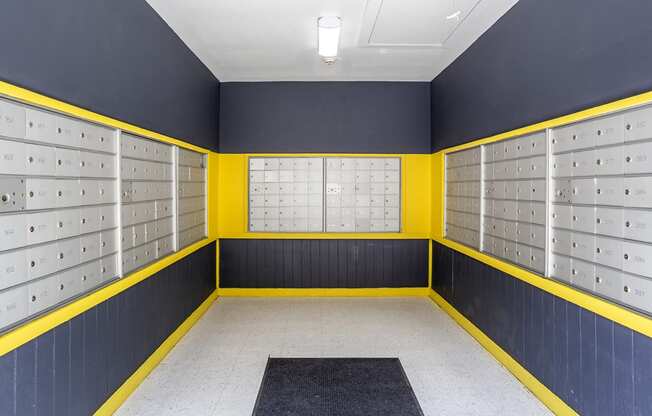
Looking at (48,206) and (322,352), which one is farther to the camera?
(322,352)

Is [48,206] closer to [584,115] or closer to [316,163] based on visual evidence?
[584,115]

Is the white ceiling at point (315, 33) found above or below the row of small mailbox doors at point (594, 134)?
above

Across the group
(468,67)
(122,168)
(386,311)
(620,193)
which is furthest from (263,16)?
(386,311)

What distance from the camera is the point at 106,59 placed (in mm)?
2270

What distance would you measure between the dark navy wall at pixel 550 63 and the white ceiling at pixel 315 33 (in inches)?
9.6

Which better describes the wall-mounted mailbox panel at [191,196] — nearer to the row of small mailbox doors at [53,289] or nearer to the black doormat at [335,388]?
the row of small mailbox doors at [53,289]

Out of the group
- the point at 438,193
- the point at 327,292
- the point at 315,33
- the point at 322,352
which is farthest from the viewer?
the point at 327,292

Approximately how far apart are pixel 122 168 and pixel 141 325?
1033mm

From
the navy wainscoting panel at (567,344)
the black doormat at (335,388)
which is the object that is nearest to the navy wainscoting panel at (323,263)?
the navy wainscoting panel at (567,344)

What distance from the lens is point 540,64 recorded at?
2518 millimetres

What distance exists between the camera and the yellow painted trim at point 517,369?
2.28m

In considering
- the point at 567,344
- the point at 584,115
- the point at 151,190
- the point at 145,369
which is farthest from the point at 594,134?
the point at 145,369

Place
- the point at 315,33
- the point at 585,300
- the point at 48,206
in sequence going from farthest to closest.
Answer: the point at 315,33
the point at 585,300
the point at 48,206

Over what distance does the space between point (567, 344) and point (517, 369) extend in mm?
605
